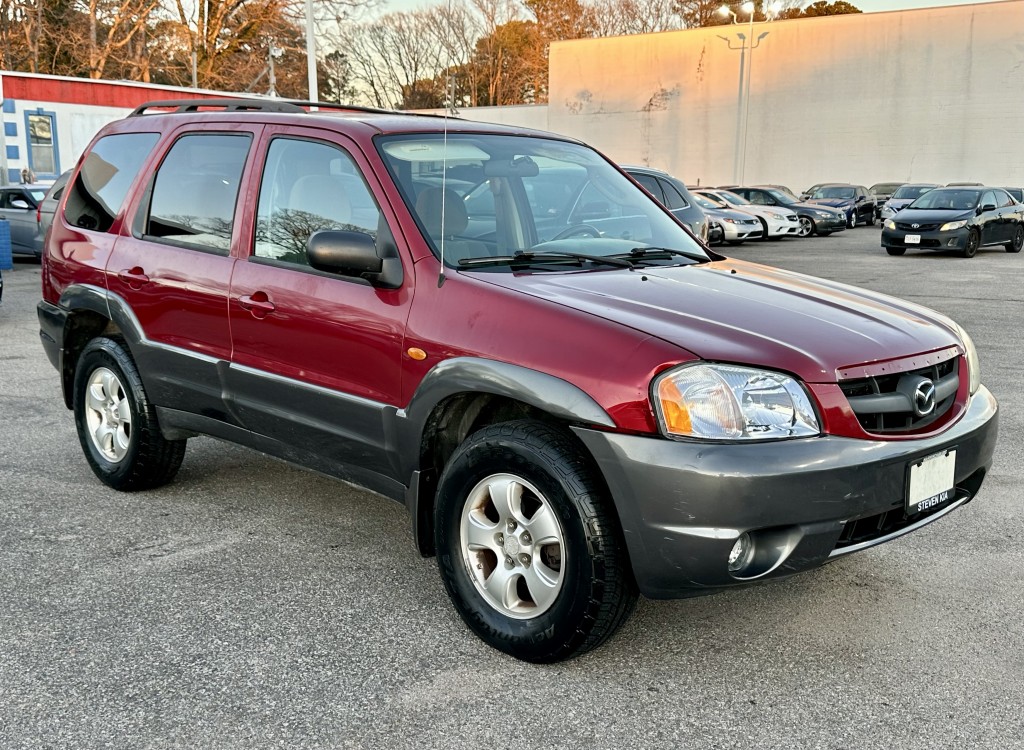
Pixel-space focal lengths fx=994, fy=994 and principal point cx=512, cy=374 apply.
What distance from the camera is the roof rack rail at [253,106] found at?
4.45m

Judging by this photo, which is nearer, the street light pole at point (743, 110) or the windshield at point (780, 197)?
the windshield at point (780, 197)

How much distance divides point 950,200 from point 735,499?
71.5 ft

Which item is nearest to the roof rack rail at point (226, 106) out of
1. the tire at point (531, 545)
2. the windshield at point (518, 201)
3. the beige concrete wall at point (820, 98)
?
the windshield at point (518, 201)

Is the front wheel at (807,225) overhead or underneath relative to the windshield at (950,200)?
underneath

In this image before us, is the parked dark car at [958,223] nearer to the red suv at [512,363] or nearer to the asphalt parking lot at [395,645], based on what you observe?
the asphalt parking lot at [395,645]

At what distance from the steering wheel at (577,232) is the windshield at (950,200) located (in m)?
20.1

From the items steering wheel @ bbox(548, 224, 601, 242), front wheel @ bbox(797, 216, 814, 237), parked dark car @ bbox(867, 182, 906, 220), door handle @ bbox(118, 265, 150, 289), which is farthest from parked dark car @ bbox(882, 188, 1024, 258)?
door handle @ bbox(118, 265, 150, 289)

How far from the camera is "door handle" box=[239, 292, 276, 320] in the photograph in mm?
3986

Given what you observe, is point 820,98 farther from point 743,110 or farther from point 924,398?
point 924,398

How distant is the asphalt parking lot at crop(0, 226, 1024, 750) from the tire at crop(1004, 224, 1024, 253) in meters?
20.3

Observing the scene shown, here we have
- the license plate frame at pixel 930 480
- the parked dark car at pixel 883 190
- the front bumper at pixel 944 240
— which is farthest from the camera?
the parked dark car at pixel 883 190

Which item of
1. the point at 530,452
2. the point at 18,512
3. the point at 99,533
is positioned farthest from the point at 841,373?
the point at 18,512

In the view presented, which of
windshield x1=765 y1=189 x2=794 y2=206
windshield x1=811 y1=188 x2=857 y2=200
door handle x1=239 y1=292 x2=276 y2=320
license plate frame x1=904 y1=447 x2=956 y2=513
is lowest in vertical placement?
license plate frame x1=904 y1=447 x2=956 y2=513

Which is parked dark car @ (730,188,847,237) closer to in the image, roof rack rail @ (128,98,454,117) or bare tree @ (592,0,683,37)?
roof rack rail @ (128,98,454,117)
